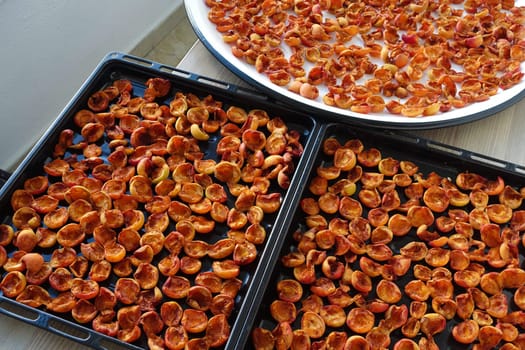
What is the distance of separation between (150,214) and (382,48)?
931 mm

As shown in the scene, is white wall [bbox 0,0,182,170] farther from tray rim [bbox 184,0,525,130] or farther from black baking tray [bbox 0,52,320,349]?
tray rim [bbox 184,0,525,130]

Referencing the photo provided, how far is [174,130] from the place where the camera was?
55.1 inches

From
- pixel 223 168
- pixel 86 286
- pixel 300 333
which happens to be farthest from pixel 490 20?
pixel 86 286

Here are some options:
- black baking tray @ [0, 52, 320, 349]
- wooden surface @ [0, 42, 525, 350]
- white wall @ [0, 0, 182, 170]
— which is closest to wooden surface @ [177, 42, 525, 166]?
wooden surface @ [0, 42, 525, 350]

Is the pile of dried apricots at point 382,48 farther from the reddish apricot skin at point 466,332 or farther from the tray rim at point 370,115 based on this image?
the reddish apricot skin at point 466,332

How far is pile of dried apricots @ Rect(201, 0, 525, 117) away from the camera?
4.82 ft

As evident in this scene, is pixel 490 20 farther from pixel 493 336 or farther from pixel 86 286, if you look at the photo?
pixel 86 286

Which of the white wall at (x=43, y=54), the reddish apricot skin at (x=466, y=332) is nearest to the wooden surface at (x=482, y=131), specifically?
the reddish apricot skin at (x=466, y=332)

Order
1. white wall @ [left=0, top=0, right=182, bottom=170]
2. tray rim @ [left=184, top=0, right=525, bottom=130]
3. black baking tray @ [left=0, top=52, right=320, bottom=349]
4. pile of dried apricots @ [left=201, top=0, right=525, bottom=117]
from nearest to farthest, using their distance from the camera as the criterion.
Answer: black baking tray @ [left=0, top=52, right=320, bottom=349] → tray rim @ [left=184, top=0, right=525, bottom=130] → pile of dried apricots @ [left=201, top=0, right=525, bottom=117] → white wall @ [left=0, top=0, right=182, bottom=170]

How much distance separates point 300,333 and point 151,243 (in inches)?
16.0

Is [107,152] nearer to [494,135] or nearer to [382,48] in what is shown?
[382,48]

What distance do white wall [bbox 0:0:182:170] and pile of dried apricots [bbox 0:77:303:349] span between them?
2.58 ft

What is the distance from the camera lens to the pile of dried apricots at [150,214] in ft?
3.56

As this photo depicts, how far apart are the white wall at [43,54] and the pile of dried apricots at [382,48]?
856 millimetres
